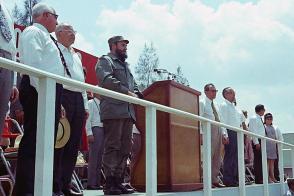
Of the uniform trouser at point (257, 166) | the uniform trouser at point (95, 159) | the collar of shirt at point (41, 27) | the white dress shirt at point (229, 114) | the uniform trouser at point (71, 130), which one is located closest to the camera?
the collar of shirt at point (41, 27)

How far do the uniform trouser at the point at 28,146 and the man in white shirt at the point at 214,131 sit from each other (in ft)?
6.25

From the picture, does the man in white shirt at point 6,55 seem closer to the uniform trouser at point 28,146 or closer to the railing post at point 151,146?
the uniform trouser at point 28,146

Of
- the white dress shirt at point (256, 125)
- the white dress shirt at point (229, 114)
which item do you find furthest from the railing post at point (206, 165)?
the white dress shirt at point (256, 125)

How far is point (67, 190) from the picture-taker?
3.80 meters

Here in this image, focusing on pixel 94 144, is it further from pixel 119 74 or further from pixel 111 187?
pixel 111 187

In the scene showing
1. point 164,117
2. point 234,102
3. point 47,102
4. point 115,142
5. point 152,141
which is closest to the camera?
point 47,102

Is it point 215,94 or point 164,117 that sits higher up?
point 215,94

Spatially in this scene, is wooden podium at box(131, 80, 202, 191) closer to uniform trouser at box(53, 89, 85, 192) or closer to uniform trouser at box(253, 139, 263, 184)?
uniform trouser at box(53, 89, 85, 192)

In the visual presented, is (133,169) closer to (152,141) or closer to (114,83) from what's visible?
(114,83)

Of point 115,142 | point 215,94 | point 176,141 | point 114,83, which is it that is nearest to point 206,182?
point 176,141

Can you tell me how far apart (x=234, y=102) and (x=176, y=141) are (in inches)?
104

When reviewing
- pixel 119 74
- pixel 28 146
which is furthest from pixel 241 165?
pixel 28 146

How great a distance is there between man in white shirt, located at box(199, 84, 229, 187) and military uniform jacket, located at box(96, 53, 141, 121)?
0.79 metres

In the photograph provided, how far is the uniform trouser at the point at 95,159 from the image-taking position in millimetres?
5939
